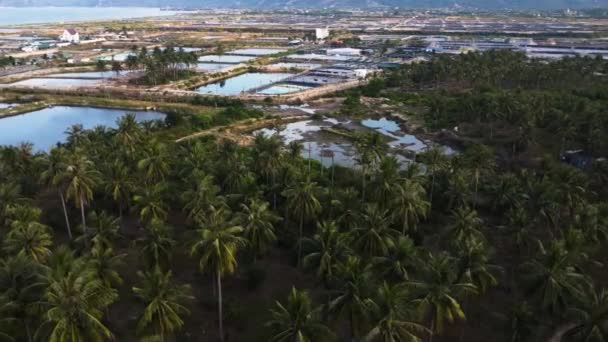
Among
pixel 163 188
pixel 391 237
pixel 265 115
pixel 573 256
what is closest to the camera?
pixel 573 256

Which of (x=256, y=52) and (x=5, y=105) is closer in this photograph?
(x=5, y=105)

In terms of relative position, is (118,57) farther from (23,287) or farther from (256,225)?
(23,287)

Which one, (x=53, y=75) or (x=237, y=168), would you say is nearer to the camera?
(x=237, y=168)

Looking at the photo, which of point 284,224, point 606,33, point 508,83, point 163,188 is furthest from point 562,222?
point 606,33

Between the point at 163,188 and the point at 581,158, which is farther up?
the point at 163,188

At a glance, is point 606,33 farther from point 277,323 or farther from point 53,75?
point 277,323

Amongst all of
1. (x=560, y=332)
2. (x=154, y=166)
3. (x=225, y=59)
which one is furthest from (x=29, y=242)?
(x=225, y=59)

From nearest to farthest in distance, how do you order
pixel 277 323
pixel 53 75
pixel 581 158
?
pixel 277 323 < pixel 581 158 < pixel 53 75
